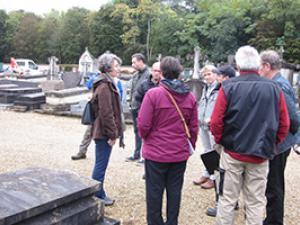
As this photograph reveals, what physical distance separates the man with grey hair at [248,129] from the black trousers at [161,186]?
1.36 ft

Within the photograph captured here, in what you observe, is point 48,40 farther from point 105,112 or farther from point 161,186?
point 161,186

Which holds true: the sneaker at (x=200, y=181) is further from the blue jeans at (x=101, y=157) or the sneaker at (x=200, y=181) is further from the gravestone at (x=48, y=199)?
the gravestone at (x=48, y=199)

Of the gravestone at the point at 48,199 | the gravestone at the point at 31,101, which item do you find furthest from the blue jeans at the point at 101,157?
the gravestone at the point at 31,101

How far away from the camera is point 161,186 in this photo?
3508 millimetres

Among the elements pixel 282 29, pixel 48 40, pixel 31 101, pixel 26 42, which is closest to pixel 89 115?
pixel 31 101

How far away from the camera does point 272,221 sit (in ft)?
12.7

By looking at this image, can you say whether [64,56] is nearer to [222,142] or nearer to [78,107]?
[78,107]

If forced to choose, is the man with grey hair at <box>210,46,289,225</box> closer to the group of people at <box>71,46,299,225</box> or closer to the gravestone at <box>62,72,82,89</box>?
the group of people at <box>71,46,299,225</box>

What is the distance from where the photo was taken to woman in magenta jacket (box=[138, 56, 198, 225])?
133 inches

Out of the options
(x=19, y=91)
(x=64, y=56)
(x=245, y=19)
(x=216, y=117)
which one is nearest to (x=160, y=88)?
(x=216, y=117)

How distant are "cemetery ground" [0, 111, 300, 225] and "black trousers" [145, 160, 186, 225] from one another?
23.7 inches

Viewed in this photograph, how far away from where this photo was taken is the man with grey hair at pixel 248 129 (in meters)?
3.14

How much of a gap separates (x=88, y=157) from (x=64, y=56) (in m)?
42.5

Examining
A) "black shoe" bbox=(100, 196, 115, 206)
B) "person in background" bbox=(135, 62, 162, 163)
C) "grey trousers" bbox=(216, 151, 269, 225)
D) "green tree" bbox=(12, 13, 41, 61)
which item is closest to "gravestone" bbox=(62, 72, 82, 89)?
"person in background" bbox=(135, 62, 162, 163)
